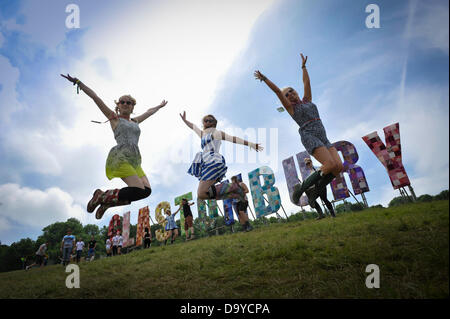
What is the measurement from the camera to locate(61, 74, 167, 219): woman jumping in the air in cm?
414

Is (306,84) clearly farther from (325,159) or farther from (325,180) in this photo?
(325,180)

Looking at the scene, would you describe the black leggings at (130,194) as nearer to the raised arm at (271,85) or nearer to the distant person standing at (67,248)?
the raised arm at (271,85)

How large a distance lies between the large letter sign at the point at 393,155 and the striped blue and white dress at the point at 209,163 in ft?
25.3

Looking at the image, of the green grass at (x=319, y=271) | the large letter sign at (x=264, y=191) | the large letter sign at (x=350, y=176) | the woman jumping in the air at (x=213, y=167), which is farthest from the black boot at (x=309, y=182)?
the large letter sign at (x=264, y=191)

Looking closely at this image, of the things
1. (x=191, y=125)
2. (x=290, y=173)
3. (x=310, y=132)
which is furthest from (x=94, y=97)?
(x=290, y=173)

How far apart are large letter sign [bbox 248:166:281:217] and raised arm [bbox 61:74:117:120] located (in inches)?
377

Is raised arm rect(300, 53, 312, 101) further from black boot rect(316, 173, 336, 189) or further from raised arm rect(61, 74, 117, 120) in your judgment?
raised arm rect(61, 74, 117, 120)

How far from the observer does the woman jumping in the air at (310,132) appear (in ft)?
14.0

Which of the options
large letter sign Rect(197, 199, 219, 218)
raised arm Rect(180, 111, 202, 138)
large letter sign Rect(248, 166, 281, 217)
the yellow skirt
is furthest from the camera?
large letter sign Rect(197, 199, 219, 218)

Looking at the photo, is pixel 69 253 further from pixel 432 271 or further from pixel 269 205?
pixel 432 271

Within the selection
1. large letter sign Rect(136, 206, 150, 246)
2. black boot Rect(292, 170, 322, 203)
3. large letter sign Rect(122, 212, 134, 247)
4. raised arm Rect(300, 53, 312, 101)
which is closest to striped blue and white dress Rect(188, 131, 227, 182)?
black boot Rect(292, 170, 322, 203)

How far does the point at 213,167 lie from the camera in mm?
5027
